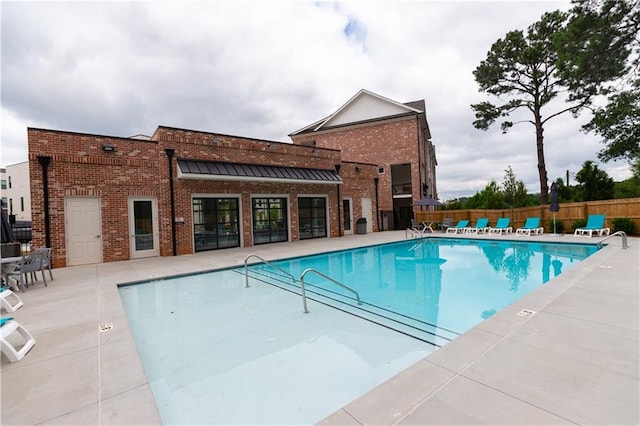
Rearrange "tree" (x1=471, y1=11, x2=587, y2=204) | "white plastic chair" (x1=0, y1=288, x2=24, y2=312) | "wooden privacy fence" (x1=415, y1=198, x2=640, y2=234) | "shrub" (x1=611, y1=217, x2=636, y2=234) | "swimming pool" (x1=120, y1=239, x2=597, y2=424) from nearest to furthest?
"swimming pool" (x1=120, y1=239, x2=597, y2=424) → "white plastic chair" (x1=0, y1=288, x2=24, y2=312) → "shrub" (x1=611, y1=217, x2=636, y2=234) → "wooden privacy fence" (x1=415, y1=198, x2=640, y2=234) → "tree" (x1=471, y1=11, x2=587, y2=204)

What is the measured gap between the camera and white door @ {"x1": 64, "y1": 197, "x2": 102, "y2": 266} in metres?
9.86

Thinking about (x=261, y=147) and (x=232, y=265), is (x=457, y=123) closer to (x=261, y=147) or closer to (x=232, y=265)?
(x=261, y=147)

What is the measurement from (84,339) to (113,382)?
1538 millimetres

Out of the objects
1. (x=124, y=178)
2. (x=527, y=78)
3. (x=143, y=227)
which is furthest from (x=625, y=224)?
(x=124, y=178)

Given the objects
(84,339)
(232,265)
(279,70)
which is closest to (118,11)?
(279,70)

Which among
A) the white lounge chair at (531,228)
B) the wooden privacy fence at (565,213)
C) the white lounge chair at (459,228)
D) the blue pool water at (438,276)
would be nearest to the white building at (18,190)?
the blue pool water at (438,276)

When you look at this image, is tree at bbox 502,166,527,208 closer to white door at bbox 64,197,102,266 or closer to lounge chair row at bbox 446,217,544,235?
lounge chair row at bbox 446,217,544,235

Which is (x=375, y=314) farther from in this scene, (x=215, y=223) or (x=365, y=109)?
(x=365, y=109)

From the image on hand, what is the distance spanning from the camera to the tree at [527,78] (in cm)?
1592

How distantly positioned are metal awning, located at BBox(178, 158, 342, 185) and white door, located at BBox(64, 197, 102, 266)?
3.17 meters

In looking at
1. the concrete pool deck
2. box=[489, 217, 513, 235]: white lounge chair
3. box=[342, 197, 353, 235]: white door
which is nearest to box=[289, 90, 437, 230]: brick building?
box=[342, 197, 353, 235]: white door

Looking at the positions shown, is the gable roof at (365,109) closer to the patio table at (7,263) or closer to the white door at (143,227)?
the white door at (143,227)

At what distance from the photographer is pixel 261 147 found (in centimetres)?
1391

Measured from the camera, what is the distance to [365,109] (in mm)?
23453
